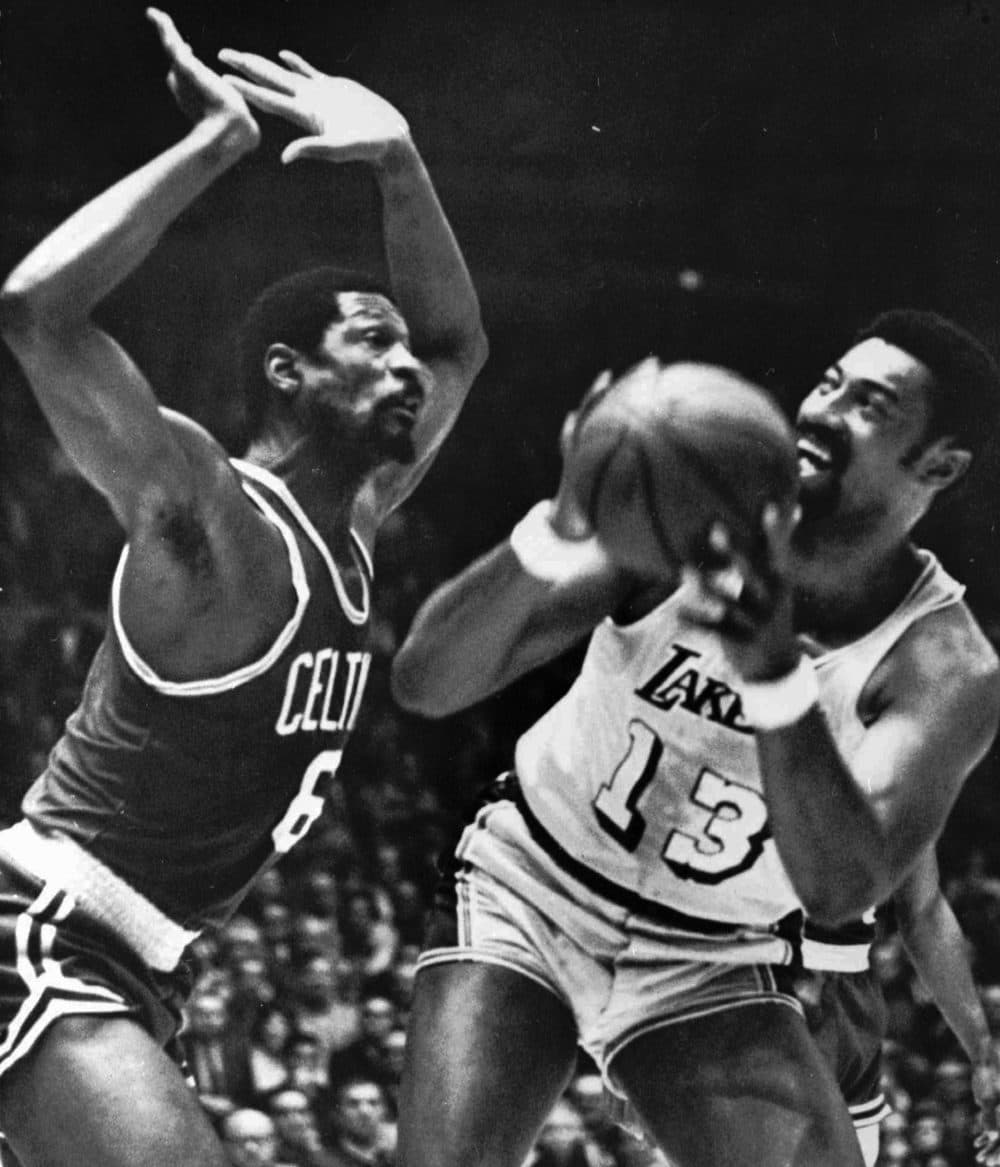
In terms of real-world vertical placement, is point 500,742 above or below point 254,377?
below

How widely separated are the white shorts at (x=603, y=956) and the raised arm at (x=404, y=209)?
66cm

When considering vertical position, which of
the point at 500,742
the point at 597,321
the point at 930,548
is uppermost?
the point at 597,321

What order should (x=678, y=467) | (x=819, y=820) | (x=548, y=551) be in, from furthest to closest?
(x=548, y=551) < (x=819, y=820) < (x=678, y=467)

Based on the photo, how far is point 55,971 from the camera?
8.53 feet

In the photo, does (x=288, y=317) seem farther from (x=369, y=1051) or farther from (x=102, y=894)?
(x=369, y=1051)

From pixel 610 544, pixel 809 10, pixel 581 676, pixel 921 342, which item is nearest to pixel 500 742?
pixel 581 676

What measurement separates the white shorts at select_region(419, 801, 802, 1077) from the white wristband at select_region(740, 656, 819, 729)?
15.0 inches

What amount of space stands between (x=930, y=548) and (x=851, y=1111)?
821 millimetres

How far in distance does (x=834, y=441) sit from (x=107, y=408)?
3.34 ft

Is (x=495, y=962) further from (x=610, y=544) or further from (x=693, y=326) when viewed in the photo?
(x=693, y=326)

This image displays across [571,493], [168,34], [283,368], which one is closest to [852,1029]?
[571,493]

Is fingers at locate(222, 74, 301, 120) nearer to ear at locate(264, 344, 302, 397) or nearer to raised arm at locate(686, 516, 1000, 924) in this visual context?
ear at locate(264, 344, 302, 397)

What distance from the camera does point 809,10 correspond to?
2701 mm

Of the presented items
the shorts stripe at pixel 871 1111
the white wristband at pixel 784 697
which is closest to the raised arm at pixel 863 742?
the white wristband at pixel 784 697
